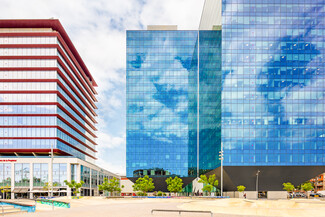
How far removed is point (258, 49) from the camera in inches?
3349

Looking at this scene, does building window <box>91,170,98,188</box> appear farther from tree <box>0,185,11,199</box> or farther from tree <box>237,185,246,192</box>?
tree <box>237,185,246,192</box>

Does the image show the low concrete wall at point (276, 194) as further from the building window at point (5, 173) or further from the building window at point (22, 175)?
the building window at point (5, 173)

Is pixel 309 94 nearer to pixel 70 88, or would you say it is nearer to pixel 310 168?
pixel 310 168

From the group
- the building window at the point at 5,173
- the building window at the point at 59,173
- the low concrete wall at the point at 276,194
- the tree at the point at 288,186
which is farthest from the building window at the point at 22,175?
the tree at the point at 288,186

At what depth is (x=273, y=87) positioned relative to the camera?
8388cm

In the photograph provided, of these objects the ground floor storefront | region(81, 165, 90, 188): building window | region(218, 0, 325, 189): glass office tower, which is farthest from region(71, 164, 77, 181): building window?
region(218, 0, 325, 189): glass office tower

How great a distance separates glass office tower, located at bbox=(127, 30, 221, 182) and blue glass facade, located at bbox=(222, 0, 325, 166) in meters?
33.3

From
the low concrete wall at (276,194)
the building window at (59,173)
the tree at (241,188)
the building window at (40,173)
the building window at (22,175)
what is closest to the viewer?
the tree at (241,188)

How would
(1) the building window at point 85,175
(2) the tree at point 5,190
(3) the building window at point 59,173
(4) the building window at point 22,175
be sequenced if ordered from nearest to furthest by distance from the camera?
(2) the tree at point 5,190, (4) the building window at point 22,175, (3) the building window at point 59,173, (1) the building window at point 85,175

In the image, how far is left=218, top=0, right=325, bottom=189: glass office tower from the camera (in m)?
82.1

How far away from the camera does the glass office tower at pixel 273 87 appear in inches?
3233

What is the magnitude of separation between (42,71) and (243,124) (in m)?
62.3

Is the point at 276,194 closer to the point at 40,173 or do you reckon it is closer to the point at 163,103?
the point at 163,103

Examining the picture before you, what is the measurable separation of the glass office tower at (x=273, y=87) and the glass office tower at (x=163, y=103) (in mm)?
33315
